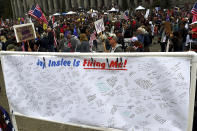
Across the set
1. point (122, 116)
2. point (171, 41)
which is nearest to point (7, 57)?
point (122, 116)

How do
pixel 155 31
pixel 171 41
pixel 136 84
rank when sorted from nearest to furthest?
pixel 136 84 < pixel 171 41 < pixel 155 31

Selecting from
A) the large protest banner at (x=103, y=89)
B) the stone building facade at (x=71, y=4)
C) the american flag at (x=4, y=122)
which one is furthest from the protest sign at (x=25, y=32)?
the stone building facade at (x=71, y=4)

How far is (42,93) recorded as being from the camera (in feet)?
10.4

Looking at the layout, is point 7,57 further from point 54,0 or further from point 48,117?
point 54,0

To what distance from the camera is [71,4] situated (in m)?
61.5

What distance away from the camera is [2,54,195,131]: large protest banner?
7.62 feet

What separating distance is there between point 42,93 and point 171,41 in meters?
6.32

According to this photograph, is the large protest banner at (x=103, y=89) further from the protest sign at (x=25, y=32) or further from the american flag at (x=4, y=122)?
the protest sign at (x=25, y=32)
